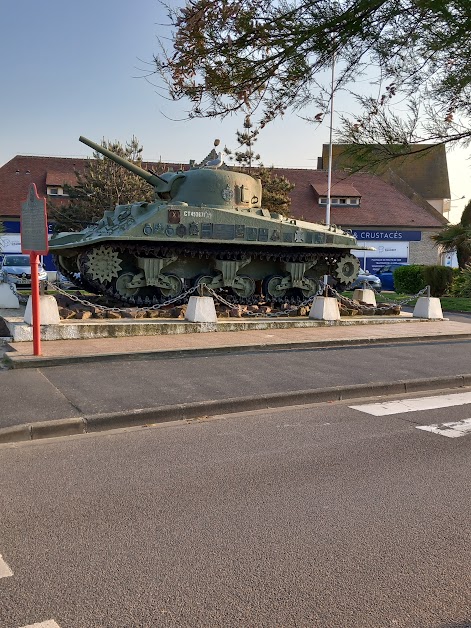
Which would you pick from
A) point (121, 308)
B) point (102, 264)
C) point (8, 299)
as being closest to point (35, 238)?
point (102, 264)

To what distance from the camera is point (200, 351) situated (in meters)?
10.9

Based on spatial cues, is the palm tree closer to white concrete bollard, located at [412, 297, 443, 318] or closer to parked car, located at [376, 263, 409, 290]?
parked car, located at [376, 263, 409, 290]

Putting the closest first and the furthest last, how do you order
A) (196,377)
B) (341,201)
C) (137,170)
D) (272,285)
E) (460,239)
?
(196,377), (272,285), (137,170), (460,239), (341,201)

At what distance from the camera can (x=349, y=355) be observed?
11.1 metres

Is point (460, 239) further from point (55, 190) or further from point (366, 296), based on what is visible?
point (55, 190)

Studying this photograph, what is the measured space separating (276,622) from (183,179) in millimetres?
15062

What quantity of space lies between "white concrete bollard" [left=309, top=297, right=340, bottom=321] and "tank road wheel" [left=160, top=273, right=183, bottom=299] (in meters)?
3.39

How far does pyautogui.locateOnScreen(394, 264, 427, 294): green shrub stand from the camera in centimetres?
2722

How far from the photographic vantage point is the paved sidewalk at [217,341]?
9.88 meters

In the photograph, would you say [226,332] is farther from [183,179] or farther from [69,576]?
[69,576]

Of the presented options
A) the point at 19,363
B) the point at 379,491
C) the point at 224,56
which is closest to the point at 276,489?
the point at 379,491

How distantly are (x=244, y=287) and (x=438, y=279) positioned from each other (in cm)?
1253

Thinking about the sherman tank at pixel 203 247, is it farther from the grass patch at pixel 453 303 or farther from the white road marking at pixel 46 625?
the white road marking at pixel 46 625

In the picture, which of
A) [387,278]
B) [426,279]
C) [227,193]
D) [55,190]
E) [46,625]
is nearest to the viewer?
[46,625]
